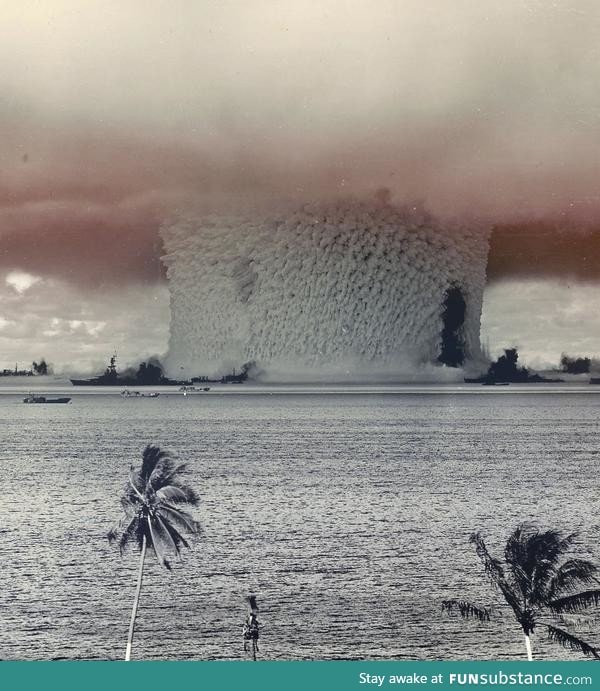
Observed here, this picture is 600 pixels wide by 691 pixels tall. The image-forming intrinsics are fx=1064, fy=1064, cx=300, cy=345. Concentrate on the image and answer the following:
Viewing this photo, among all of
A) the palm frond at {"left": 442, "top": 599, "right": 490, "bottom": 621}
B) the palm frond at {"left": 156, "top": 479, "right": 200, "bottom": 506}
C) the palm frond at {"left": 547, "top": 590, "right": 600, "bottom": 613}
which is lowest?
the palm frond at {"left": 442, "top": 599, "right": 490, "bottom": 621}

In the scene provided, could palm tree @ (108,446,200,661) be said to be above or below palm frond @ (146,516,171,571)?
above

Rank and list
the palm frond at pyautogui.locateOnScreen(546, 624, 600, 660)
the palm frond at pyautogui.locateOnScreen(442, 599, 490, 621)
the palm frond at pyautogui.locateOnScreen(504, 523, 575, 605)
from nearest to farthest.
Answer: the palm frond at pyautogui.locateOnScreen(504, 523, 575, 605) < the palm frond at pyautogui.locateOnScreen(546, 624, 600, 660) < the palm frond at pyautogui.locateOnScreen(442, 599, 490, 621)

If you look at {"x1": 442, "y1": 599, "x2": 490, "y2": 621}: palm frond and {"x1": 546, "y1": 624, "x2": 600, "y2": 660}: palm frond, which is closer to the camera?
{"x1": 546, "y1": 624, "x2": 600, "y2": 660}: palm frond

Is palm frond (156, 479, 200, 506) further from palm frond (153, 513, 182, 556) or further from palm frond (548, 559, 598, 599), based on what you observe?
palm frond (548, 559, 598, 599)

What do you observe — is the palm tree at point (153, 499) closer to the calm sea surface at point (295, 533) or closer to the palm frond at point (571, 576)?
the calm sea surface at point (295, 533)

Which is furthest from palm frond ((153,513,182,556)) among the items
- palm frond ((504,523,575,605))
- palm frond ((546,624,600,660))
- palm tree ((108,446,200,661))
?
palm frond ((546,624,600,660))

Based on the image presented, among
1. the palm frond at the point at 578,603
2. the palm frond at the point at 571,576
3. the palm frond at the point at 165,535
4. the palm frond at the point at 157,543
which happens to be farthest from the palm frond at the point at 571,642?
the palm frond at the point at 157,543

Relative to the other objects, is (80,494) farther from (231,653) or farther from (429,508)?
(231,653)
